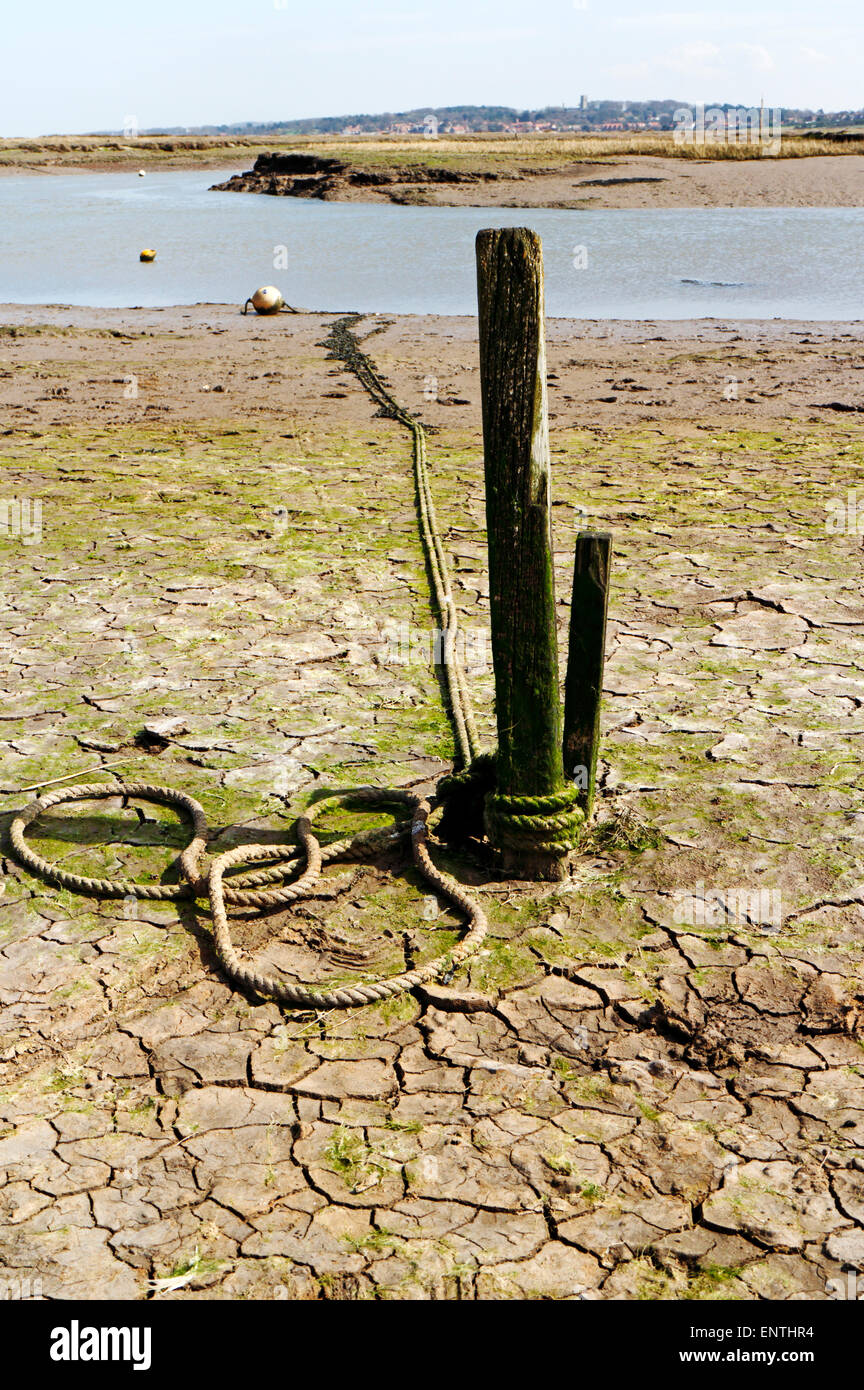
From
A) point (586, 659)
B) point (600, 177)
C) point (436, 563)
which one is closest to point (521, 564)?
point (586, 659)

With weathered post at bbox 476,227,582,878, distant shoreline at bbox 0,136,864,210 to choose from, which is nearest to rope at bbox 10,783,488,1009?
weathered post at bbox 476,227,582,878

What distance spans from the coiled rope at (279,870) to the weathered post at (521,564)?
0.96 feet

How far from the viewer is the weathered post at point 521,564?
3.26m

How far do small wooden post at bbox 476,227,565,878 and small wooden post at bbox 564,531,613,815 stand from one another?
0.53ft

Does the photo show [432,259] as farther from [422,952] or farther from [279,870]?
[422,952]

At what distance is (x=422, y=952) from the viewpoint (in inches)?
134

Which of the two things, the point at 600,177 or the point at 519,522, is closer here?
the point at 519,522

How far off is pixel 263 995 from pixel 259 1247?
855 millimetres

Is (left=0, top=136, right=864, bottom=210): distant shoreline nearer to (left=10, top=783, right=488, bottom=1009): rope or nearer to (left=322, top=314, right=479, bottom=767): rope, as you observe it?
(left=322, top=314, right=479, bottom=767): rope

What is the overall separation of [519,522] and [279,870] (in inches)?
50.6

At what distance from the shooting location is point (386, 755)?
4.54 m

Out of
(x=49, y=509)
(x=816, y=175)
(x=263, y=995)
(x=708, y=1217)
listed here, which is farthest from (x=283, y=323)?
(x=816, y=175)

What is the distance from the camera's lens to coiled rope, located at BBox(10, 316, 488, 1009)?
319cm

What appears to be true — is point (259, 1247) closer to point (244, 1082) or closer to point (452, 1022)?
point (244, 1082)
